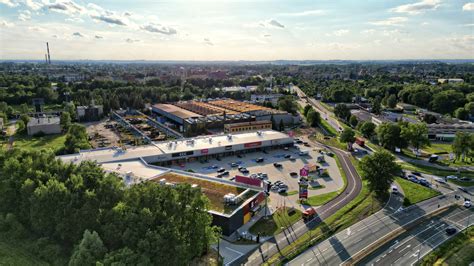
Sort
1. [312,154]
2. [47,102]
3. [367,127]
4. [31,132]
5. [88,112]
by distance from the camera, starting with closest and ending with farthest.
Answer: [312,154] → [367,127] → [31,132] → [88,112] → [47,102]

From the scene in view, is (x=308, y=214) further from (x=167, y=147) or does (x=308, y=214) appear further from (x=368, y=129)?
(x=368, y=129)

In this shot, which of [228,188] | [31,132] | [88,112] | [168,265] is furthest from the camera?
[88,112]

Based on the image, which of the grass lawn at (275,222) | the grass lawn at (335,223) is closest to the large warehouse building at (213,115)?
the grass lawn at (275,222)

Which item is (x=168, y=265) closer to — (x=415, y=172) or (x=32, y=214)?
(x=32, y=214)

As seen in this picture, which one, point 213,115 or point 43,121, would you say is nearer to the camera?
point 43,121

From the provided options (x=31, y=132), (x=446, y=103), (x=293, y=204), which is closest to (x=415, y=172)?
(x=293, y=204)

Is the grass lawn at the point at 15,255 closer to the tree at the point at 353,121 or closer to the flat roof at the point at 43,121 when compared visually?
the flat roof at the point at 43,121

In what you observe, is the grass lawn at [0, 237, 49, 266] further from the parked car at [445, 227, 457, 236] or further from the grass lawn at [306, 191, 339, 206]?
the parked car at [445, 227, 457, 236]

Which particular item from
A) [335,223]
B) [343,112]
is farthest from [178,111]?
[335,223]

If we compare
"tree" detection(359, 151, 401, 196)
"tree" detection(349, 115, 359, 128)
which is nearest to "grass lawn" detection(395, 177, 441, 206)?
"tree" detection(359, 151, 401, 196)
